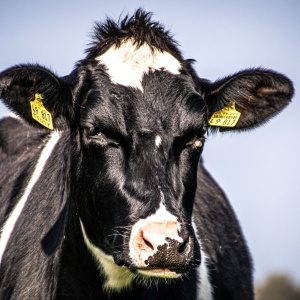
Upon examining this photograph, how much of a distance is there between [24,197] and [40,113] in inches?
49.5

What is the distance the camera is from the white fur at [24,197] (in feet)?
26.1

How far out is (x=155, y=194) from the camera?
247 inches

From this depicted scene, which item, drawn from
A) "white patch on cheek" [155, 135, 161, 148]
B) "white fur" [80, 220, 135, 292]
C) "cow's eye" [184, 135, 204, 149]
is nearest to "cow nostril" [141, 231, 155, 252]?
"white patch on cheek" [155, 135, 161, 148]

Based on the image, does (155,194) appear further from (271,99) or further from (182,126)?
(271,99)

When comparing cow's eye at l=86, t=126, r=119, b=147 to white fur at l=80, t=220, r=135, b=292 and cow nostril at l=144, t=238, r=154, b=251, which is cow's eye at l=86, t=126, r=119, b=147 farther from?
cow nostril at l=144, t=238, r=154, b=251

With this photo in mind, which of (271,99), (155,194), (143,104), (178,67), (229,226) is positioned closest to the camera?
(155,194)

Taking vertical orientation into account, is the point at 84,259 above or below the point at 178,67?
below

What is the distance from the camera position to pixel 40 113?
7125 mm

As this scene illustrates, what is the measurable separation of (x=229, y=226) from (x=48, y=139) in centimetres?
244

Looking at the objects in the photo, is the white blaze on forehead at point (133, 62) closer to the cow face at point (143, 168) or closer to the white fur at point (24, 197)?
the cow face at point (143, 168)

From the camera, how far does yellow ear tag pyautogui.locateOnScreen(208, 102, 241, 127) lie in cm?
755

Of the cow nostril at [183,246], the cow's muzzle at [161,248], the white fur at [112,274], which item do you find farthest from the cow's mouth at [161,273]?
the white fur at [112,274]

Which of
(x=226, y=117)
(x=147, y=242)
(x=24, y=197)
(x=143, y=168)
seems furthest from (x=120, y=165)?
(x=24, y=197)

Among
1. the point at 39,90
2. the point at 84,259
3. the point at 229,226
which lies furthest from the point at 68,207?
the point at 229,226
